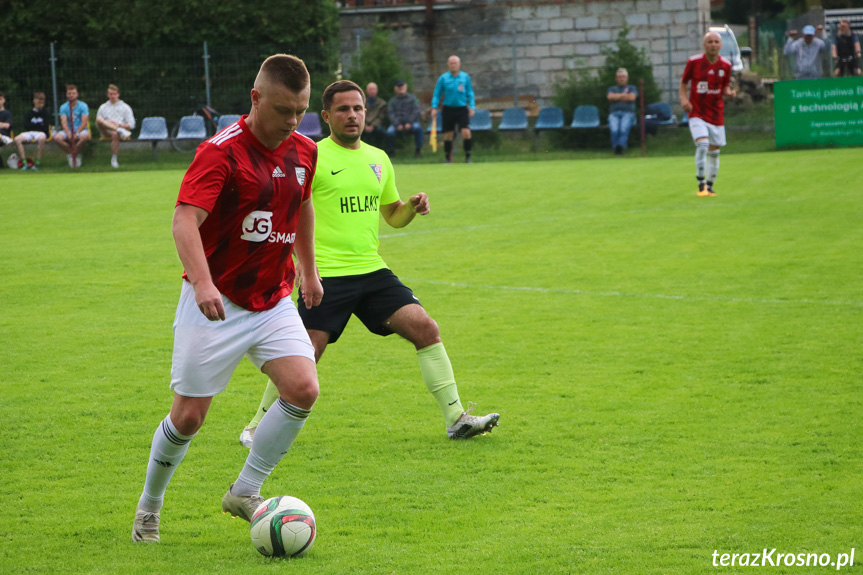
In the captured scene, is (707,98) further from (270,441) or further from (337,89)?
(270,441)

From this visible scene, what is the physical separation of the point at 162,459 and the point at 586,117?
23305mm

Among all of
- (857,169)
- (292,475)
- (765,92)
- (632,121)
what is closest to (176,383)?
(292,475)

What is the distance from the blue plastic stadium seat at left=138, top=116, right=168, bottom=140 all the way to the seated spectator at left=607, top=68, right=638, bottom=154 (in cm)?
1141

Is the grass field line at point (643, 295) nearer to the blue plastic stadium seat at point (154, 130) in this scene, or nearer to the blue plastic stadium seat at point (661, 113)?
the blue plastic stadium seat at point (661, 113)

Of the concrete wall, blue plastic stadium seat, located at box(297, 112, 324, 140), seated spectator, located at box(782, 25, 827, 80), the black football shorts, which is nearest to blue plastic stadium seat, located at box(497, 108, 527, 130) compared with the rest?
the concrete wall

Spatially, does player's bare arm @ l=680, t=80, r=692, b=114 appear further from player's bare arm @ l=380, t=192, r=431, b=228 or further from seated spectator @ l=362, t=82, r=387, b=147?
seated spectator @ l=362, t=82, r=387, b=147

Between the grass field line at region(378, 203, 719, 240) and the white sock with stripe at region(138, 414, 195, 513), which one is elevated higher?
the grass field line at region(378, 203, 719, 240)

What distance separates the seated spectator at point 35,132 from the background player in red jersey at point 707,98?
15827 millimetres

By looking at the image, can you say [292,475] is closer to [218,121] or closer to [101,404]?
[101,404]

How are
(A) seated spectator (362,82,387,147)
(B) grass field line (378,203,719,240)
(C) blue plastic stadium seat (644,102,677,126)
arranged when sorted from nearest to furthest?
(B) grass field line (378,203,719,240), (A) seated spectator (362,82,387,147), (C) blue plastic stadium seat (644,102,677,126)

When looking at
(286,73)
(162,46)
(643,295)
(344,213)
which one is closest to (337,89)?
(344,213)

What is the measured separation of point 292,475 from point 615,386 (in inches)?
101

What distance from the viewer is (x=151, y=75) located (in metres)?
29.6

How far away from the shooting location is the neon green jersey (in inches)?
237
